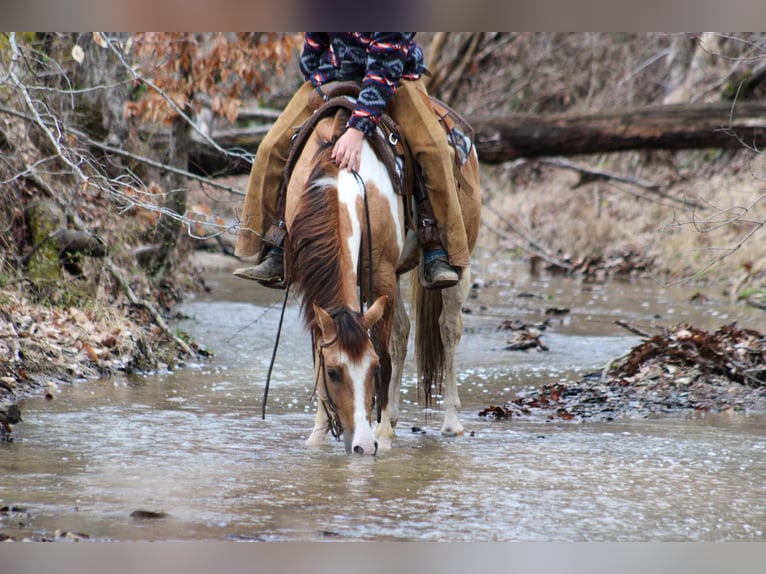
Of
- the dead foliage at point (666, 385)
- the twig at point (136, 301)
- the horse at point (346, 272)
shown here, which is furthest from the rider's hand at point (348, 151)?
the twig at point (136, 301)

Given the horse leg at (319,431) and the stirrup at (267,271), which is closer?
the horse leg at (319,431)

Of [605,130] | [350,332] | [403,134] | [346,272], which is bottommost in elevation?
[350,332]

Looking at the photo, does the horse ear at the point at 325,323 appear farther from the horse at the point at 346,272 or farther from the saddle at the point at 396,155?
the saddle at the point at 396,155

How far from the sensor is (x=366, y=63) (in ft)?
20.7

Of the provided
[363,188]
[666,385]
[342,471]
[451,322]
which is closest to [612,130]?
[666,385]

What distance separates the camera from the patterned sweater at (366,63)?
6008 mm

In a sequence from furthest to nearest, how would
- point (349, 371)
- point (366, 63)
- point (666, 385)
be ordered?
point (666, 385) → point (366, 63) → point (349, 371)

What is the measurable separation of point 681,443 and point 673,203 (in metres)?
11.4

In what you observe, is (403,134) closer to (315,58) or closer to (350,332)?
(315,58)

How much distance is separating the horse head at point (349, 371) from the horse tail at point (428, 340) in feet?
6.50

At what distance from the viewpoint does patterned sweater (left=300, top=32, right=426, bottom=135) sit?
237 inches

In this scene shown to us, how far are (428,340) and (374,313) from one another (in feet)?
6.44
